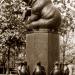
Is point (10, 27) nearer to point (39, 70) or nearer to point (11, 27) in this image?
point (11, 27)

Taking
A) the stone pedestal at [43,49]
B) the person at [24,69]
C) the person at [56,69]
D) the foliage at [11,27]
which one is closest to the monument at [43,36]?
the stone pedestal at [43,49]

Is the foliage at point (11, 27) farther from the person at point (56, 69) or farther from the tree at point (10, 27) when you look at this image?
the person at point (56, 69)

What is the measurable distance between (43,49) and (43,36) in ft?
1.62

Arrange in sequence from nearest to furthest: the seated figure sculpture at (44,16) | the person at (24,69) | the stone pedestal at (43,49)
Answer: the person at (24,69)
the stone pedestal at (43,49)
the seated figure sculpture at (44,16)

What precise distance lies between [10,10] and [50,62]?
14.5 m

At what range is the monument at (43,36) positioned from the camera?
12102 mm

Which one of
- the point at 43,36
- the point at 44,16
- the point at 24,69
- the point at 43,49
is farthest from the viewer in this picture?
the point at 44,16

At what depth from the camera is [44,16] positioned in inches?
496

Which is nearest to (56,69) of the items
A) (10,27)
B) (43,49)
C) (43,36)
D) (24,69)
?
(43,49)

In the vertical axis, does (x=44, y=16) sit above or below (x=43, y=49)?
above

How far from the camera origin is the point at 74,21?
33156 mm

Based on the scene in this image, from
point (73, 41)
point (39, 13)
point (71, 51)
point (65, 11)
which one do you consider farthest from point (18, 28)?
point (71, 51)

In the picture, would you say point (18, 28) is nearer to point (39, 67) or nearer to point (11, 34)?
point (11, 34)

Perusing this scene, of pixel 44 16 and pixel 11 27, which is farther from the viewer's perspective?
pixel 11 27
